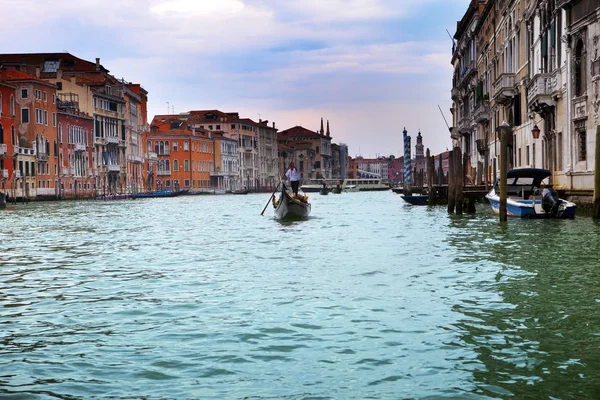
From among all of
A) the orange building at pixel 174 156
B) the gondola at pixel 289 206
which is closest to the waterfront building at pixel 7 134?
the gondola at pixel 289 206

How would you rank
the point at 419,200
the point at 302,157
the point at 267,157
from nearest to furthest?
1. the point at 419,200
2. the point at 267,157
3. the point at 302,157

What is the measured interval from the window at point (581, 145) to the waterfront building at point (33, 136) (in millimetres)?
35164

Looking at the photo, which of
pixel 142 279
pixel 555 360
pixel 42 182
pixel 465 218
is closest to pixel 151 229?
pixel 465 218

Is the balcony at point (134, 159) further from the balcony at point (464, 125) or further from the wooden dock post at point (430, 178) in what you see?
the wooden dock post at point (430, 178)

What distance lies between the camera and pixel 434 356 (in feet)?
17.8

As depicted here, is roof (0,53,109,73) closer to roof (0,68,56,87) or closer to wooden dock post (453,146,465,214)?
roof (0,68,56,87)

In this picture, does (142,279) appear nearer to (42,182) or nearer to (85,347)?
(85,347)

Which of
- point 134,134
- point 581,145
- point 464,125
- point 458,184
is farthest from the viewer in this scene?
point 134,134

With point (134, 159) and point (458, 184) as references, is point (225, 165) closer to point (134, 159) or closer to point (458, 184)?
point (134, 159)

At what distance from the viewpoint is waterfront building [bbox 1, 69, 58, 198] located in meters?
48.7

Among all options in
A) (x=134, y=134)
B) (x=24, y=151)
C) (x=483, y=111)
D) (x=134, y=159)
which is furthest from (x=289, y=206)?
(x=134, y=134)

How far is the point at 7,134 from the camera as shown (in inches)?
1886

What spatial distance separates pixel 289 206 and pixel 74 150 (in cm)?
3612

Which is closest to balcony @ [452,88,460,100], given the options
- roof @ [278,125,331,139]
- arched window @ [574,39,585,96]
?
arched window @ [574,39,585,96]
